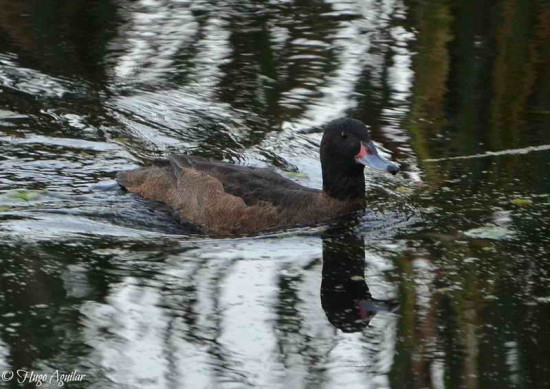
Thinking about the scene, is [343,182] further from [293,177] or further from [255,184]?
[293,177]

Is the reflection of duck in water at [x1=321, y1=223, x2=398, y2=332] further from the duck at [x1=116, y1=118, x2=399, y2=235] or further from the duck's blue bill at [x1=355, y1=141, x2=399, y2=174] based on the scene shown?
the duck's blue bill at [x1=355, y1=141, x2=399, y2=174]

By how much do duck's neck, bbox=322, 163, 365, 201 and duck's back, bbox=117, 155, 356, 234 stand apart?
0.26 ft

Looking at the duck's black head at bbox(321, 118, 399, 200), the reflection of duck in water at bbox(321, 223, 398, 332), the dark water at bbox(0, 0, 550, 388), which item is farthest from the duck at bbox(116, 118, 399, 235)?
the reflection of duck in water at bbox(321, 223, 398, 332)

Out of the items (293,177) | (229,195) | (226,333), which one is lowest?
(293,177)

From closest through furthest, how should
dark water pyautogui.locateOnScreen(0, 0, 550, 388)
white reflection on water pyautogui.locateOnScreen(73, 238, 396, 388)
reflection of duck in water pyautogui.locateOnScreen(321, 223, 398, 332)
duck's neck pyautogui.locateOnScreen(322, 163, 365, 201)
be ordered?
white reflection on water pyautogui.locateOnScreen(73, 238, 396, 388)
dark water pyautogui.locateOnScreen(0, 0, 550, 388)
reflection of duck in water pyautogui.locateOnScreen(321, 223, 398, 332)
duck's neck pyautogui.locateOnScreen(322, 163, 365, 201)

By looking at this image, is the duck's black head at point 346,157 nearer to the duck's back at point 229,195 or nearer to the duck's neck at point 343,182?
the duck's neck at point 343,182

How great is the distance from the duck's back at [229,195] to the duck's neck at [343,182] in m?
0.08

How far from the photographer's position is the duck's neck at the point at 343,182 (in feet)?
32.2

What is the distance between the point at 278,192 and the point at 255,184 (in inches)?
9.0

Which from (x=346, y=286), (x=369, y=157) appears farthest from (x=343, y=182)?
(x=346, y=286)

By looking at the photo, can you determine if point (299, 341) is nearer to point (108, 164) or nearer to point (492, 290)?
point (492, 290)

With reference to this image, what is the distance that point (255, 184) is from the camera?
984 centimetres

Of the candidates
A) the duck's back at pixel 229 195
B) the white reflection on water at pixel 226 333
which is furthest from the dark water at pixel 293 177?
the duck's back at pixel 229 195

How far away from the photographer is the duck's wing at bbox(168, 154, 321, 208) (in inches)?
382
